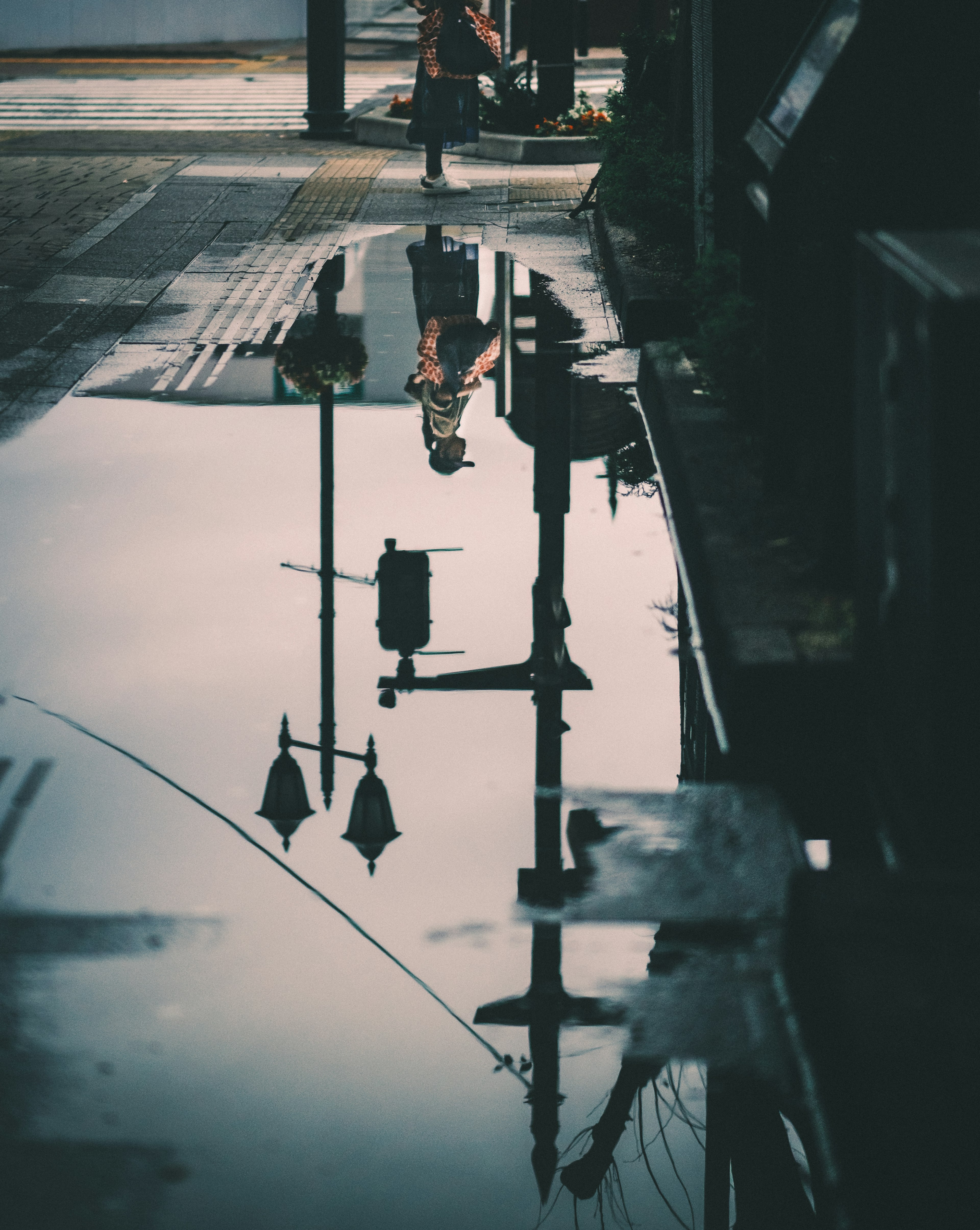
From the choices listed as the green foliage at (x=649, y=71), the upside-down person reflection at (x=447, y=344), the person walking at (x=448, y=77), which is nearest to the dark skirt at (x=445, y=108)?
the person walking at (x=448, y=77)

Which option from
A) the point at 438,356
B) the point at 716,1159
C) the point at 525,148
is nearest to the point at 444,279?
the point at 438,356

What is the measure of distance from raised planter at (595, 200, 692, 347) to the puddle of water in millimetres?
843

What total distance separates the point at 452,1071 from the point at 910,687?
132 cm

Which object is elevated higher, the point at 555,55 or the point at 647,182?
the point at 555,55

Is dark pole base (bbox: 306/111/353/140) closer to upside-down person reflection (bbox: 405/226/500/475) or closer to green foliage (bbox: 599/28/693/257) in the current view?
green foliage (bbox: 599/28/693/257)

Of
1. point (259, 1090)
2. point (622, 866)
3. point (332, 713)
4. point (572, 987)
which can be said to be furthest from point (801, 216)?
point (259, 1090)

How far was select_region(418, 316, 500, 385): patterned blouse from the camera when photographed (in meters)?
8.34

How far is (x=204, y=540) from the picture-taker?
5.94 m

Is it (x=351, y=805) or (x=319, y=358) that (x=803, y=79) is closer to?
(x=351, y=805)

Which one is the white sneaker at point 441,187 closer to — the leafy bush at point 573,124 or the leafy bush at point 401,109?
the leafy bush at point 573,124

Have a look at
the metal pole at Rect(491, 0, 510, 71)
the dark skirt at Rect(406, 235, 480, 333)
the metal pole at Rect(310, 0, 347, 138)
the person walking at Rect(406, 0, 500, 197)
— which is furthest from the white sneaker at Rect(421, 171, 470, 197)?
the metal pole at Rect(491, 0, 510, 71)

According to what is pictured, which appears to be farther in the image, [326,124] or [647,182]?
[326,124]

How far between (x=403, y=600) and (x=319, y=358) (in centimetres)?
363

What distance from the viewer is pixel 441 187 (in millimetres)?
14234
